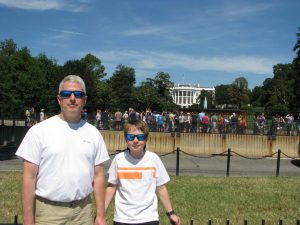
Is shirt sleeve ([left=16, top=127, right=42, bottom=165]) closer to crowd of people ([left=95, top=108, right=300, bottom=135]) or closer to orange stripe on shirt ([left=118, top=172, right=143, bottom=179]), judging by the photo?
orange stripe on shirt ([left=118, top=172, right=143, bottom=179])

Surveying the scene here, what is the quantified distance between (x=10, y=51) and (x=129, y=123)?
293 ft

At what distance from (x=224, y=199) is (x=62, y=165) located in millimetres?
8034

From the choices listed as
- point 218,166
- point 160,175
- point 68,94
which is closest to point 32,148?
point 68,94

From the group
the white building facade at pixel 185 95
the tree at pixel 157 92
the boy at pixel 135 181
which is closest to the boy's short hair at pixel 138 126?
the boy at pixel 135 181

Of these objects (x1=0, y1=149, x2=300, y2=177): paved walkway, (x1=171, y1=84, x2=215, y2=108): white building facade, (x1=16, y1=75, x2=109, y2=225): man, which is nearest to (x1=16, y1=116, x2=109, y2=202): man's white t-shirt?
(x1=16, y1=75, x2=109, y2=225): man

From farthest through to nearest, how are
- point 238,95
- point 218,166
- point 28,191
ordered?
point 238,95, point 218,166, point 28,191

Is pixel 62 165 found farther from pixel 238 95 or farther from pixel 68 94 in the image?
pixel 238 95

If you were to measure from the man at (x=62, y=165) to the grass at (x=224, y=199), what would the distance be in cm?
473

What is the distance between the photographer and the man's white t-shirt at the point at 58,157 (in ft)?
13.1

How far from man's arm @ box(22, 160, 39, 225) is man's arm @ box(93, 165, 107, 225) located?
1.93 ft

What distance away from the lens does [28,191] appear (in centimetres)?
392

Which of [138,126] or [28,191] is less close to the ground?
[138,126]

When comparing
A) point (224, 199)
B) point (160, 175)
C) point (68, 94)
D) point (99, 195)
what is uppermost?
point (68, 94)

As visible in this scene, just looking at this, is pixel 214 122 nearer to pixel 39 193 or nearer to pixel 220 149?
pixel 220 149
